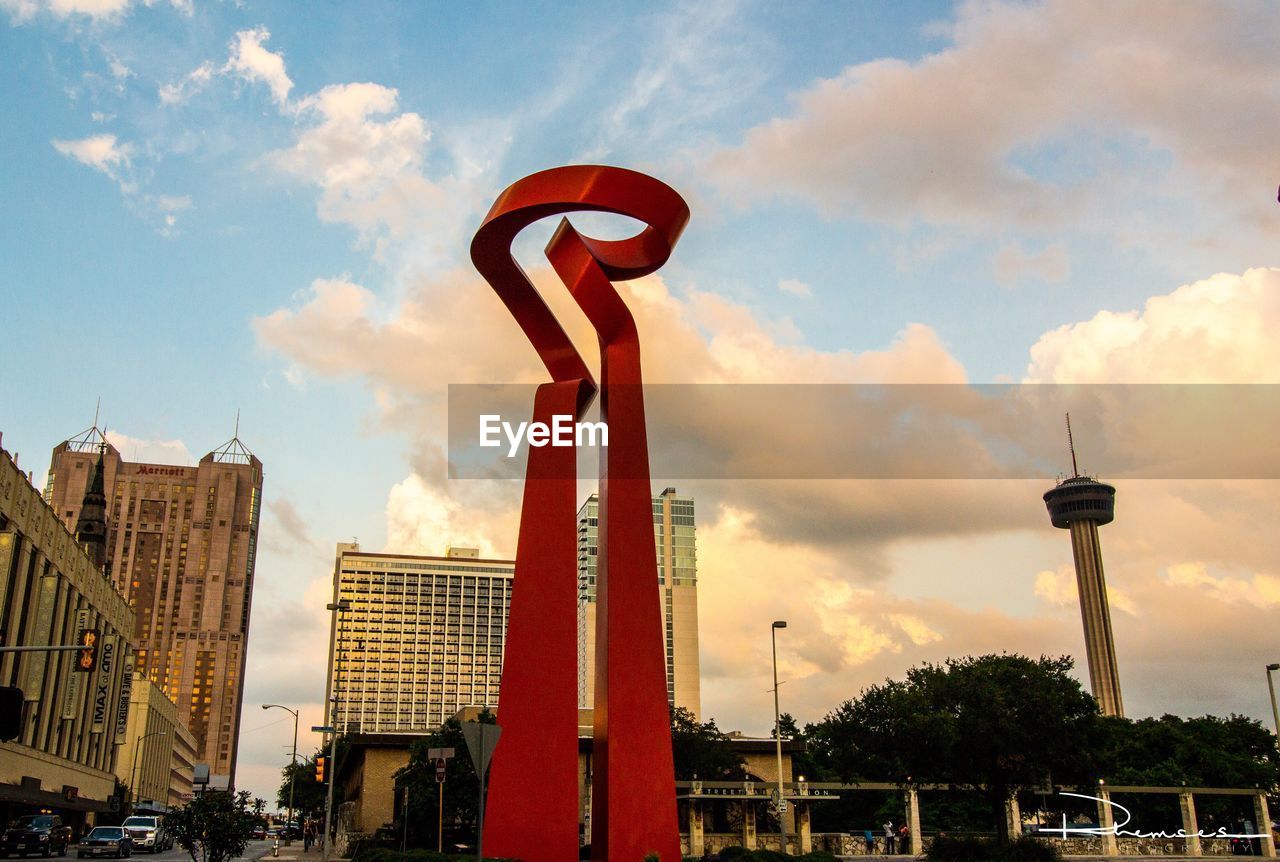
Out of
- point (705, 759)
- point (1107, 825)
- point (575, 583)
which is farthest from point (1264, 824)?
point (575, 583)

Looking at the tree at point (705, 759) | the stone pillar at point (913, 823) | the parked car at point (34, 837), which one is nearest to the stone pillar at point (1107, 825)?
the stone pillar at point (913, 823)

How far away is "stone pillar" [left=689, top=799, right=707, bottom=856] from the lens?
4428cm

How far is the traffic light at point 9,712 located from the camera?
1232 cm

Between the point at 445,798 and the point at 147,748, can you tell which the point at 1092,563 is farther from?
the point at 445,798

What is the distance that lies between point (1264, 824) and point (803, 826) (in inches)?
1006

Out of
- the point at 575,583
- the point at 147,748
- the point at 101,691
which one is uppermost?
the point at 101,691

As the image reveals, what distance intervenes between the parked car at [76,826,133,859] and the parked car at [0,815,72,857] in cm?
153

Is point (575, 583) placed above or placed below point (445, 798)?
above

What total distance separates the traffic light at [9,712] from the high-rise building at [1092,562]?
173 meters

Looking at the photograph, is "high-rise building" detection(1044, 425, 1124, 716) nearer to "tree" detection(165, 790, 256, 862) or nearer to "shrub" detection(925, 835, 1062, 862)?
"shrub" detection(925, 835, 1062, 862)

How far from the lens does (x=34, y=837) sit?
39312mm

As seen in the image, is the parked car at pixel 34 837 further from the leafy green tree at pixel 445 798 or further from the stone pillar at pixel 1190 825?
the stone pillar at pixel 1190 825

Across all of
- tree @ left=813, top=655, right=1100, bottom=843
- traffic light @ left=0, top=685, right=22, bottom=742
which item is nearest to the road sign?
traffic light @ left=0, top=685, right=22, bottom=742

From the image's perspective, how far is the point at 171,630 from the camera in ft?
629
